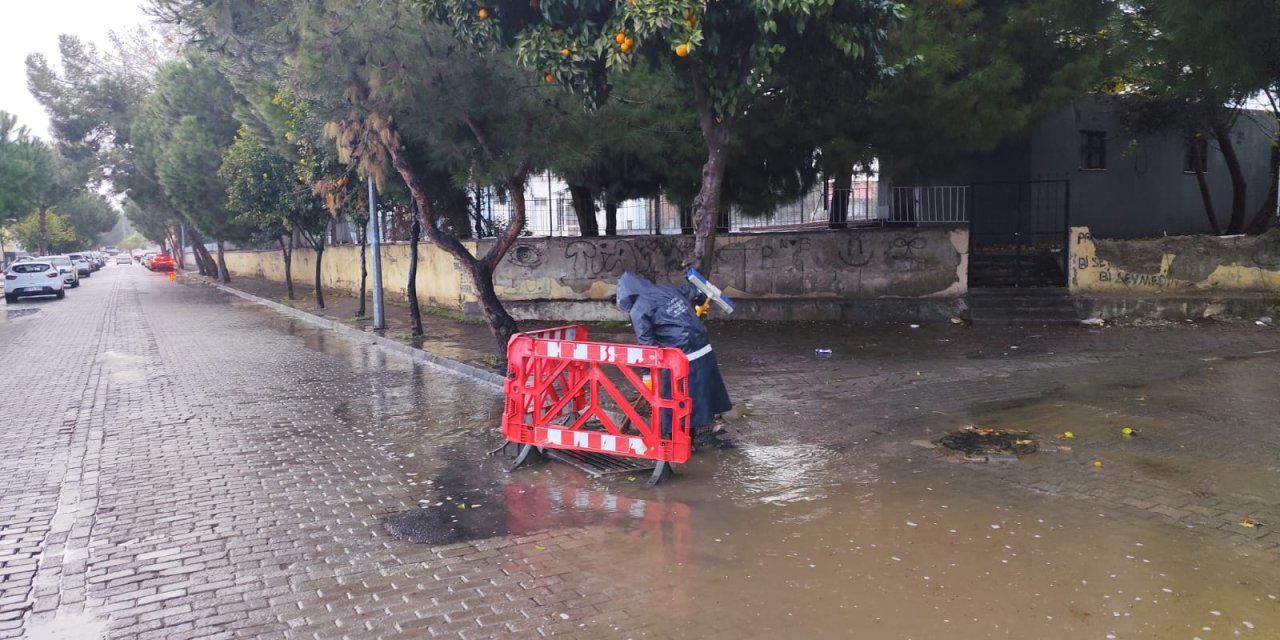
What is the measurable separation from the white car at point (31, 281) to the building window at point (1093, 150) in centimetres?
3489

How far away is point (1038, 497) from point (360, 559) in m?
4.54

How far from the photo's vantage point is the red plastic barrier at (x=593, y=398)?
21.5ft

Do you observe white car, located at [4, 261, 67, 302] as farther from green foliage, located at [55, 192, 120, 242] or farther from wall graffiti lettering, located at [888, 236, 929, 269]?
green foliage, located at [55, 192, 120, 242]

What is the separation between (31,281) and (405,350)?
81.9 feet

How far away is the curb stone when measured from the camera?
11.8m

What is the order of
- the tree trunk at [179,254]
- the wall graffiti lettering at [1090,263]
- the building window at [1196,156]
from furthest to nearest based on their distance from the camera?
the tree trunk at [179,254], the building window at [1196,156], the wall graffiti lettering at [1090,263]

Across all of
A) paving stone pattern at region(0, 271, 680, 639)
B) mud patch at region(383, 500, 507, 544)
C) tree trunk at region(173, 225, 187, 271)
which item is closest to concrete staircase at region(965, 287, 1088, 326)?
paving stone pattern at region(0, 271, 680, 639)

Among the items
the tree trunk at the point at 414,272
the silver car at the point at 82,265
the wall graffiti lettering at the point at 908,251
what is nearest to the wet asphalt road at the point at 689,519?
the wall graffiti lettering at the point at 908,251

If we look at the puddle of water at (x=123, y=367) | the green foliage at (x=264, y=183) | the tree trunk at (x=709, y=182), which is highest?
the green foliage at (x=264, y=183)

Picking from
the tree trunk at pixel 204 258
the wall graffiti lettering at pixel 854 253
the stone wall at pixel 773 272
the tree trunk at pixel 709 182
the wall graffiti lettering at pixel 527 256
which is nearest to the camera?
the tree trunk at pixel 709 182

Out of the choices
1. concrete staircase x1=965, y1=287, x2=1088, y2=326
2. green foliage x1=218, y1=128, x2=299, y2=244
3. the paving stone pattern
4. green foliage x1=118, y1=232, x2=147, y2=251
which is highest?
green foliage x1=118, y1=232, x2=147, y2=251

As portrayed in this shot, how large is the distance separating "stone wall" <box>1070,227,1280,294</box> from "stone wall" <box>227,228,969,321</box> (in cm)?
223

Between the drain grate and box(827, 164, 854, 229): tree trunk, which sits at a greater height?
box(827, 164, 854, 229): tree trunk

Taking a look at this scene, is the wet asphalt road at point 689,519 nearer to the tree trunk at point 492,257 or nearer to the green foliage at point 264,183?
the tree trunk at point 492,257
